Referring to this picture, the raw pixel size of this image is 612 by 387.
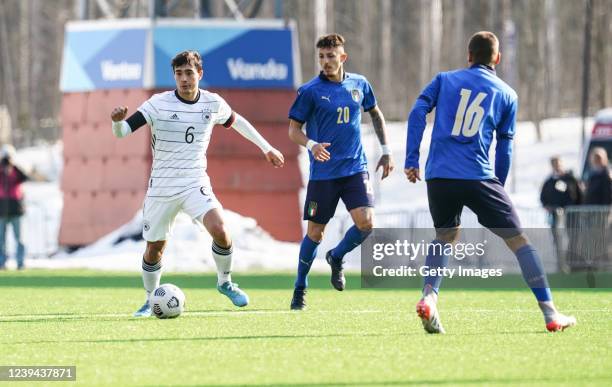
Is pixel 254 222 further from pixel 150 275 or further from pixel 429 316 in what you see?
pixel 429 316

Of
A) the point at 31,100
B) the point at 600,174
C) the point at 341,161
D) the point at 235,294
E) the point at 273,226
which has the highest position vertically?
the point at 341,161

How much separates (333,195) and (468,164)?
104 inches

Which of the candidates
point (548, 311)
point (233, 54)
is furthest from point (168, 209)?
point (233, 54)

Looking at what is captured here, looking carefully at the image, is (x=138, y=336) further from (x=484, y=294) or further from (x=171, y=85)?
(x=171, y=85)

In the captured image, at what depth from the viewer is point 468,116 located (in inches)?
428

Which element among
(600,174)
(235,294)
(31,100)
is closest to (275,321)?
(235,294)

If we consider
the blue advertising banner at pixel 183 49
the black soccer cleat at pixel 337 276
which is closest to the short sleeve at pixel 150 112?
the black soccer cleat at pixel 337 276

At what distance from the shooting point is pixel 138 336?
35.1ft

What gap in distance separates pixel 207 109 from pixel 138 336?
8.48 ft

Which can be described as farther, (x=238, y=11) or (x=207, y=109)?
(x=238, y=11)

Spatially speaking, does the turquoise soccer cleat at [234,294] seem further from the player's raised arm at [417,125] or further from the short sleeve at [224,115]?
the player's raised arm at [417,125]

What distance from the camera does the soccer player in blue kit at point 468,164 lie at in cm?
1080

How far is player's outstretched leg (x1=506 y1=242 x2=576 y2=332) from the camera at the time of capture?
10.8 m

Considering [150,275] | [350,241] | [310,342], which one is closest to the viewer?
[310,342]
